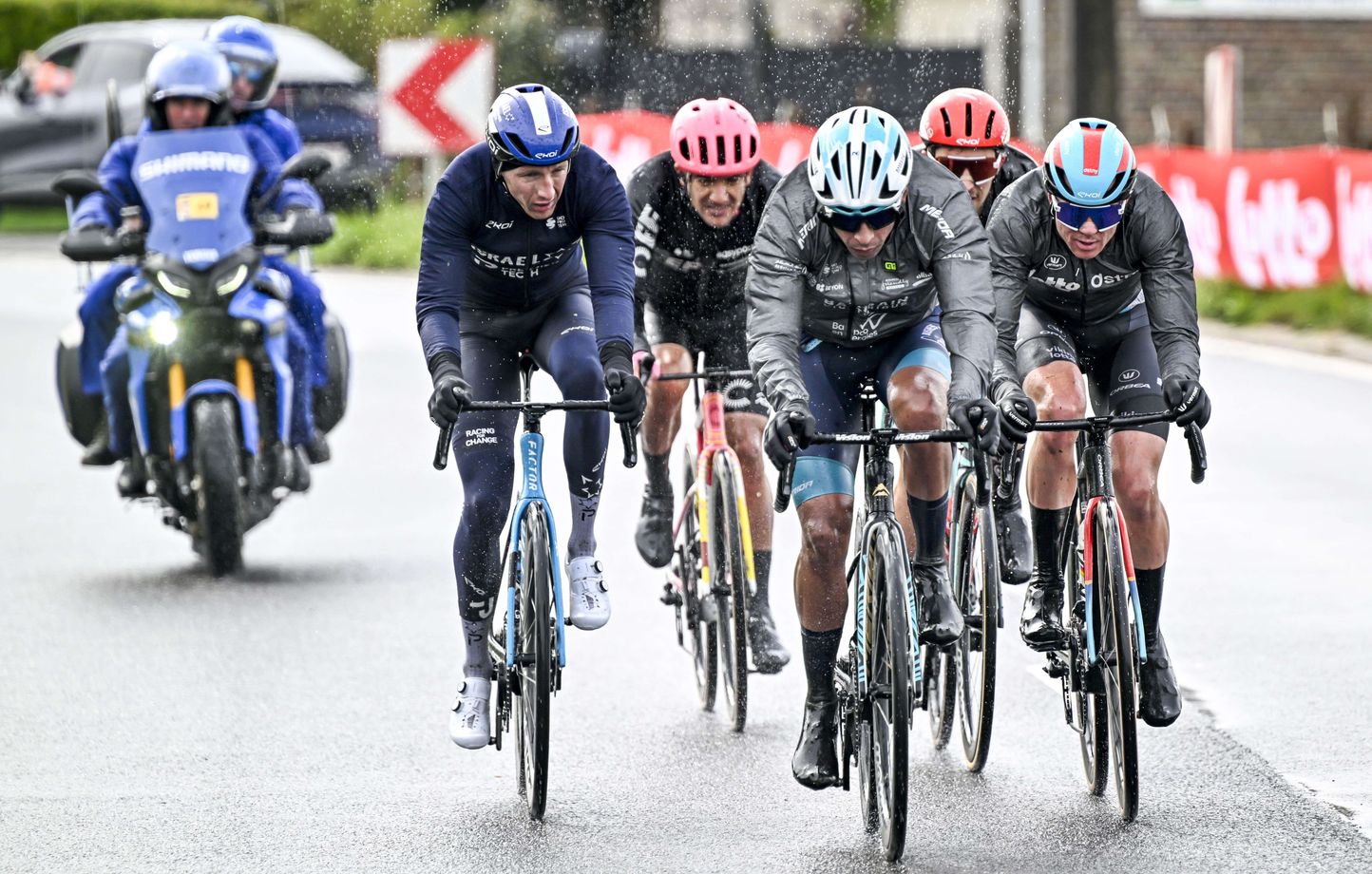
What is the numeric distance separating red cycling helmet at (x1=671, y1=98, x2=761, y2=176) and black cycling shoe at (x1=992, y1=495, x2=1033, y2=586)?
149 cm

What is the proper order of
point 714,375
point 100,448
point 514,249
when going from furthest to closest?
point 100,448 → point 714,375 → point 514,249

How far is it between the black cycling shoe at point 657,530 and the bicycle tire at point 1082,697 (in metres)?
2.31

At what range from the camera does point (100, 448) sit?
10930 millimetres

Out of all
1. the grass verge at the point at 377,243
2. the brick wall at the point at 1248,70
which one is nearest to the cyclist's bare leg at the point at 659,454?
the grass verge at the point at 377,243

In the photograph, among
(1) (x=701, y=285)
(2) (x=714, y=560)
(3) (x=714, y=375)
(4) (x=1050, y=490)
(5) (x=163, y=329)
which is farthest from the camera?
(5) (x=163, y=329)

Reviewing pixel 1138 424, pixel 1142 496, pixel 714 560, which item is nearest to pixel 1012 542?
pixel 714 560

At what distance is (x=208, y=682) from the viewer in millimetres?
8531

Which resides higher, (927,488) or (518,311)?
(518,311)

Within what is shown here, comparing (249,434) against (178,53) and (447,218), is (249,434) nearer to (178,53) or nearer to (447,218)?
(178,53)

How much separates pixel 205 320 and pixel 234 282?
0.72 ft

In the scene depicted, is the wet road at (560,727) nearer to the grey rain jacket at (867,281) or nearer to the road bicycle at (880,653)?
the road bicycle at (880,653)

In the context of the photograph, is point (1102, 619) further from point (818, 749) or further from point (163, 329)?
point (163, 329)

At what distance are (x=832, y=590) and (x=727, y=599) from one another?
132 cm

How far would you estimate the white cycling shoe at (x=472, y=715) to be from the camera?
691 cm
